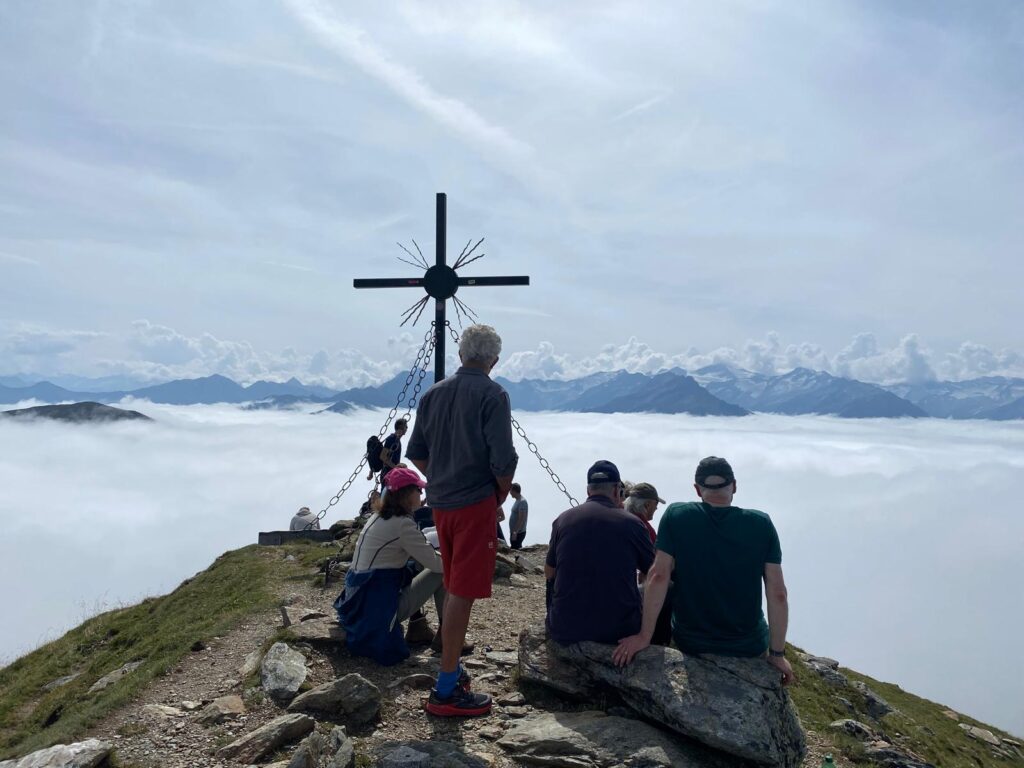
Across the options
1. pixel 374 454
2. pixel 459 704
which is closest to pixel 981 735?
pixel 374 454

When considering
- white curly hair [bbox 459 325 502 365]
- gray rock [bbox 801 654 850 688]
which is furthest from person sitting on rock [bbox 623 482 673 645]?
gray rock [bbox 801 654 850 688]

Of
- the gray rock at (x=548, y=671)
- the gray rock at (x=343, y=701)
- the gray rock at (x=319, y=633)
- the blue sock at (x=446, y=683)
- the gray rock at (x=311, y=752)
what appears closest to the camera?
the gray rock at (x=311, y=752)

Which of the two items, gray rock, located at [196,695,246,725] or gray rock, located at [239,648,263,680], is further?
gray rock, located at [239,648,263,680]

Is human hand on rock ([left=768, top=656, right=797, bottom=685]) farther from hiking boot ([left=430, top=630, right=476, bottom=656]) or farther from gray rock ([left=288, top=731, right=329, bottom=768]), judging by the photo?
gray rock ([left=288, top=731, right=329, bottom=768])

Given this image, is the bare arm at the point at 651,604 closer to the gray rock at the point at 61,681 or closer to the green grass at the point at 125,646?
the green grass at the point at 125,646

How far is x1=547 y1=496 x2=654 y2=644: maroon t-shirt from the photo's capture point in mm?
5887

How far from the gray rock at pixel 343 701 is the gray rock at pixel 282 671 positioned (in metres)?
0.41

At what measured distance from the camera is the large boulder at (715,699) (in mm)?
4965

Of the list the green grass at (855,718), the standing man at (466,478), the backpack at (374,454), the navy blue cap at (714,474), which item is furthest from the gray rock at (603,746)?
the backpack at (374,454)

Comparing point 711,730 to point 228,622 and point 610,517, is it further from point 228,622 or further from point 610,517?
point 228,622

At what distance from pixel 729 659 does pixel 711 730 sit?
672 millimetres

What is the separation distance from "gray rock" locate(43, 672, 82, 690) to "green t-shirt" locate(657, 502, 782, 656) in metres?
10.4

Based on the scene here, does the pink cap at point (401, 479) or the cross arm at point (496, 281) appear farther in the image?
the cross arm at point (496, 281)

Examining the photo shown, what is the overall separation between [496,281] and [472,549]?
8.58 metres
